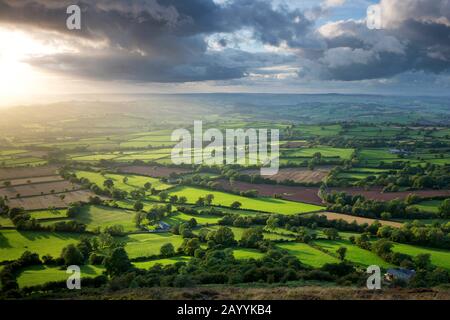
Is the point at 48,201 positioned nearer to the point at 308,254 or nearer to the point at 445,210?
the point at 308,254

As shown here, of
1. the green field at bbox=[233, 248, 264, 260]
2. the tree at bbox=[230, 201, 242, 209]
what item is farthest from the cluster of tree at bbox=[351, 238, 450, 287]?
the tree at bbox=[230, 201, 242, 209]

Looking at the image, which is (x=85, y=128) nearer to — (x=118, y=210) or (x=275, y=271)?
(x=118, y=210)

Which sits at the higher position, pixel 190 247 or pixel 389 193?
pixel 389 193

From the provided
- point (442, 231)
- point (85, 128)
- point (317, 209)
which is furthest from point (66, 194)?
point (85, 128)

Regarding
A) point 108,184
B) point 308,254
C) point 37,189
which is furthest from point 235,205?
point 37,189

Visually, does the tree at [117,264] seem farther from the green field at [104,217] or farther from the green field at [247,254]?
the green field at [104,217]

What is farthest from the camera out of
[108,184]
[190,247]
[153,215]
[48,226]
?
[108,184]
